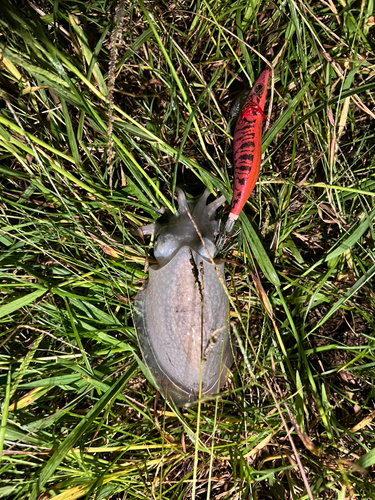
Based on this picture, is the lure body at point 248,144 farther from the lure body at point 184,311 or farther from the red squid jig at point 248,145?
the lure body at point 184,311

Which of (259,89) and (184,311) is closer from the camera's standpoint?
(184,311)

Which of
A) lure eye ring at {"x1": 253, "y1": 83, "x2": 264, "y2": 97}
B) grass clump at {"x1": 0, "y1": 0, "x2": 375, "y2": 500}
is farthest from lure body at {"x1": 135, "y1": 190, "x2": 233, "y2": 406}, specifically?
lure eye ring at {"x1": 253, "y1": 83, "x2": 264, "y2": 97}

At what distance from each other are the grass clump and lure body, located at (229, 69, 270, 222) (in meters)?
0.12

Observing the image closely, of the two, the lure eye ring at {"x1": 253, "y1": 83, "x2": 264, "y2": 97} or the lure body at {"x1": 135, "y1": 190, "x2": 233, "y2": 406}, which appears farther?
the lure eye ring at {"x1": 253, "y1": 83, "x2": 264, "y2": 97}

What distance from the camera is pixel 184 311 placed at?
68.0 inches

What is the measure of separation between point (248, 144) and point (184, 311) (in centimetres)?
90

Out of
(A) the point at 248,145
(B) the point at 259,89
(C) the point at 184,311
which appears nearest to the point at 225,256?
(C) the point at 184,311

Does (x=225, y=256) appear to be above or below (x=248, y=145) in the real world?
below

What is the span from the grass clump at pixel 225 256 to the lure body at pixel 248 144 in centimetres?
12

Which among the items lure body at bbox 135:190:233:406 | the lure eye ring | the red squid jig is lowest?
lure body at bbox 135:190:233:406

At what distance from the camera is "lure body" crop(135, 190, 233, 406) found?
173 centimetres

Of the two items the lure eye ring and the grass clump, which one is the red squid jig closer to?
the lure eye ring

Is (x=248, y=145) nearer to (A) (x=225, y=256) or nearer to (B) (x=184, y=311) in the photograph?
(A) (x=225, y=256)

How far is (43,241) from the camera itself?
192 cm
